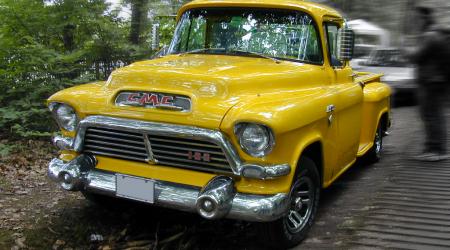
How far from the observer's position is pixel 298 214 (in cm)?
390

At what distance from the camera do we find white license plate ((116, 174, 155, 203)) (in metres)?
3.56

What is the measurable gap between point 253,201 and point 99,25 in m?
6.18

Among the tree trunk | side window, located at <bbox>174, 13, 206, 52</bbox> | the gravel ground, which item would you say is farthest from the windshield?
the tree trunk

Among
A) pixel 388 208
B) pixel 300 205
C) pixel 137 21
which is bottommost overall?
pixel 388 208

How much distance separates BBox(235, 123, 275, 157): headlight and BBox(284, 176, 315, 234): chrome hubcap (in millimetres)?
562

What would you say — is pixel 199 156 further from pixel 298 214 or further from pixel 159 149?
pixel 298 214

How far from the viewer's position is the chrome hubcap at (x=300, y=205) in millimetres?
3777

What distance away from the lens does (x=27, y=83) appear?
7887mm

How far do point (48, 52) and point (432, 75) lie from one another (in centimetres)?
578

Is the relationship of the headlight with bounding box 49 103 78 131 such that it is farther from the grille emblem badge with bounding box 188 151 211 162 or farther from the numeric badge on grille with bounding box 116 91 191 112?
the grille emblem badge with bounding box 188 151 211 162

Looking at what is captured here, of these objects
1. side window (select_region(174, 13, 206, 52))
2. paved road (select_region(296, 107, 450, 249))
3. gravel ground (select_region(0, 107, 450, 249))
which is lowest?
gravel ground (select_region(0, 107, 450, 249))

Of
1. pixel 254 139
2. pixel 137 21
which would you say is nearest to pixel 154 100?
pixel 254 139

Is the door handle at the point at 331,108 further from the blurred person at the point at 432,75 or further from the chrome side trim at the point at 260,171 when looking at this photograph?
the blurred person at the point at 432,75

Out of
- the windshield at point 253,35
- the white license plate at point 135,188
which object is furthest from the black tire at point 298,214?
the windshield at point 253,35
